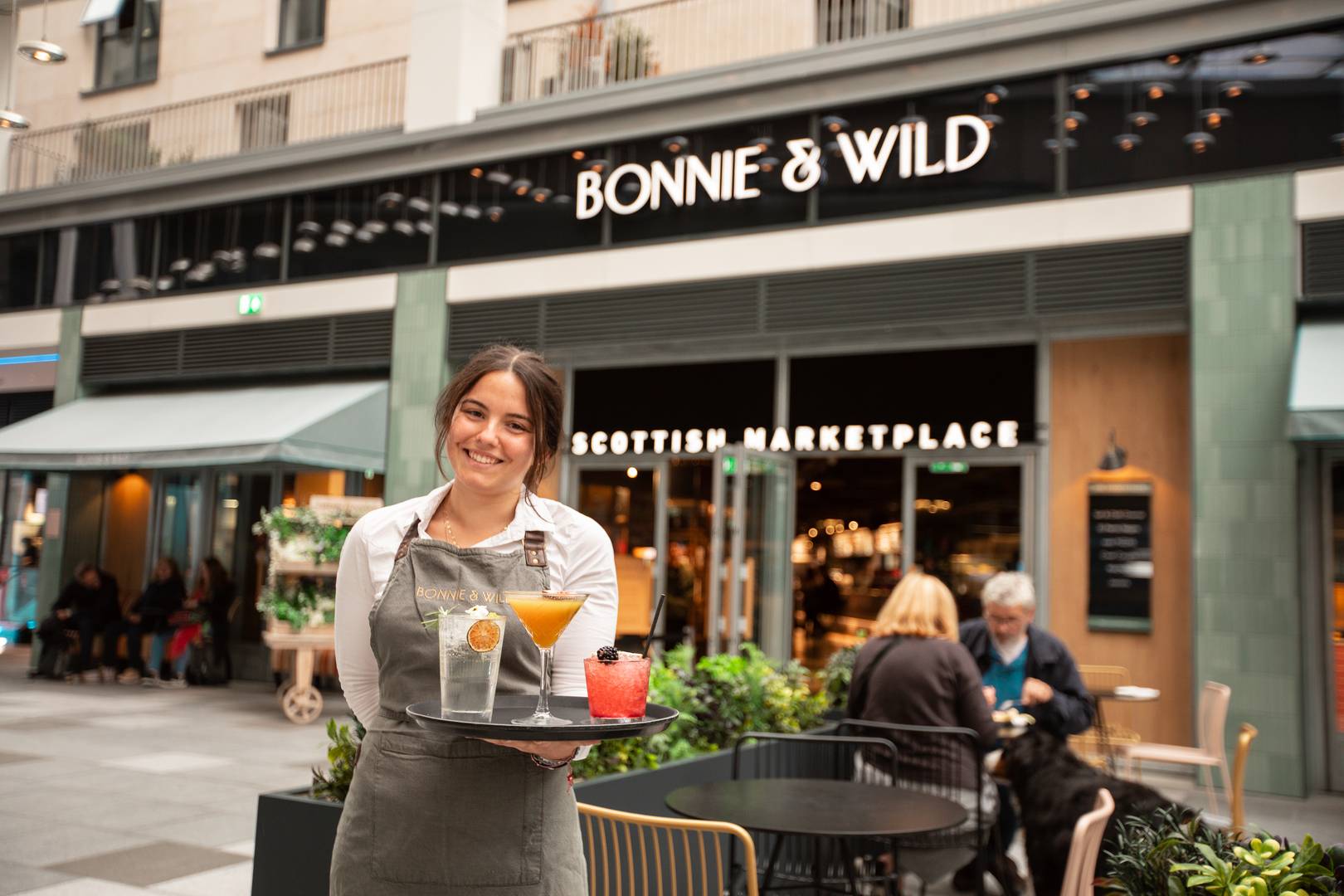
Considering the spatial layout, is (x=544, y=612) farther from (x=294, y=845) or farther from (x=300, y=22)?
(x=300, y=22)

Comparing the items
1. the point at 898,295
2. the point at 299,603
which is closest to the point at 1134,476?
the point at 898,295

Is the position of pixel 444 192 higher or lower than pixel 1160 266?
higher

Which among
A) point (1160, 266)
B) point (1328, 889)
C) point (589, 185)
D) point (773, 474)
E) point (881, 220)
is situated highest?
point (589, 185)

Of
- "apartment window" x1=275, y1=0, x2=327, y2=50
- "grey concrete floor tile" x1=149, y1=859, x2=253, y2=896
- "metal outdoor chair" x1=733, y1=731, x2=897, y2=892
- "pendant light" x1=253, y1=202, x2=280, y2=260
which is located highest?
"apartment window" x1=275, y1=0, x2=327, y2=50

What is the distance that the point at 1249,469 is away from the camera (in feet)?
26.7

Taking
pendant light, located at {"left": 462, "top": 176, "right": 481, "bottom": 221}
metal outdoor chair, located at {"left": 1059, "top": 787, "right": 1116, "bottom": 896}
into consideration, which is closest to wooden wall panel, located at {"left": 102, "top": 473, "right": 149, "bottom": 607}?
pendant light, located at {"left": 462, "top": 176, "right": 481, "bottom": 221}

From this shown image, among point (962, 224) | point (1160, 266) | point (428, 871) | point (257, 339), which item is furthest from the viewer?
point (257, 339)

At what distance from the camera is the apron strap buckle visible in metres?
1.98

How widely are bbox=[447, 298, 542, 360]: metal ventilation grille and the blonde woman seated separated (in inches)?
276

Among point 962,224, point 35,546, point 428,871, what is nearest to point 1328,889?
point 428,871

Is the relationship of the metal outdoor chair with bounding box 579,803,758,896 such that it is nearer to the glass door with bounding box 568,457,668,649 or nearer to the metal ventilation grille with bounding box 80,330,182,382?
the glass door with bounding box 568,457,668,649

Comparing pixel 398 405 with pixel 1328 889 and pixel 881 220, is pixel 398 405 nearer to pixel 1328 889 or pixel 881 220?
pixel 881 220

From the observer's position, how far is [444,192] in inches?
486

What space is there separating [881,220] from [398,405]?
218 inches
